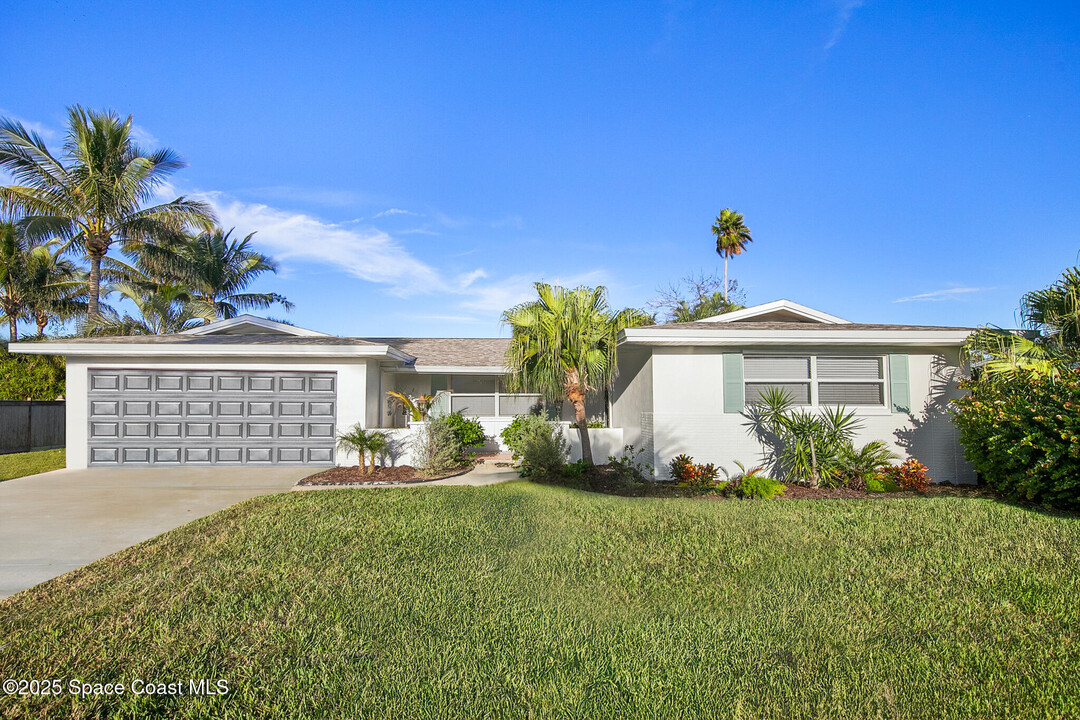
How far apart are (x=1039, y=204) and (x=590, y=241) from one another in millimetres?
12023

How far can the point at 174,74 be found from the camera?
38.5ft

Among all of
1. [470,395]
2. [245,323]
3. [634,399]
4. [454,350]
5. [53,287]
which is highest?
[53,287]

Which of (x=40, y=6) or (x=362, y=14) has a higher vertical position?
(x=362, y=14)

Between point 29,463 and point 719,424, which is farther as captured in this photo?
point 29,463

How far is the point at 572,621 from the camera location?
13.0ft

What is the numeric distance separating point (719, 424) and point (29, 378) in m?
20.9

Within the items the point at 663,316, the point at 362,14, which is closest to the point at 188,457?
the point at 362,14

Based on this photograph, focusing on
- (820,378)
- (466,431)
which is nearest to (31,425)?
(466,431)

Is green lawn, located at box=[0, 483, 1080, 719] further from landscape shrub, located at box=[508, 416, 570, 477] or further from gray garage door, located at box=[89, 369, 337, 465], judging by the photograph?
gray garage door, located at box=[89, 369, 337, 465]

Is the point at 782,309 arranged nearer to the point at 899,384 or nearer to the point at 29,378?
the point at 899,384

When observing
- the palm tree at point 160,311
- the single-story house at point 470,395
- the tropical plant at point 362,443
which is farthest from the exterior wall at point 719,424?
the palm tree at point 160,311

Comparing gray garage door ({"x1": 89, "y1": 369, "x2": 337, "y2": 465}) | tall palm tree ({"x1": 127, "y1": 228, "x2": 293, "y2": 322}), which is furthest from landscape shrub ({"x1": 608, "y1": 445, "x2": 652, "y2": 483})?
tall palm tree ({"x1": 127, "y1": 228, "x2": 293, "y2": 322})

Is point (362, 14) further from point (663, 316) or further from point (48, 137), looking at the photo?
point (663, 316)

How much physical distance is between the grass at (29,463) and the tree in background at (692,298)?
2803 centimetres
